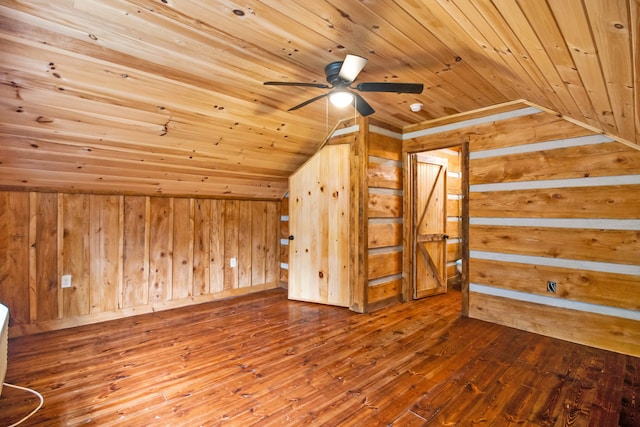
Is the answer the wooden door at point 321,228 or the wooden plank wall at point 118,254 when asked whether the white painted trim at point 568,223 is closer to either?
the wooden door at point 321,228

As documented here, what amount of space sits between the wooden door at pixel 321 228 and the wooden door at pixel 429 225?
1085 mm

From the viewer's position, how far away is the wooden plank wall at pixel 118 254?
2.94 metres

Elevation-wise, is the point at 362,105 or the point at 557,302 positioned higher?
the point at 362,105

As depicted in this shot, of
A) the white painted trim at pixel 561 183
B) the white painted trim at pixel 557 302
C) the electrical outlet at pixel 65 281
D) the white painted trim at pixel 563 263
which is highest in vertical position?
the white painted trim at pixel 561 183

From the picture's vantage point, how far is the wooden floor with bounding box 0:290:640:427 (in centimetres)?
180

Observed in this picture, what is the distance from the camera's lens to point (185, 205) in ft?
13.1

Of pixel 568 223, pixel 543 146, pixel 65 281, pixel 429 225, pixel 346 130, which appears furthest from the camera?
pixel 429 225

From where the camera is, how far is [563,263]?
2879 mm

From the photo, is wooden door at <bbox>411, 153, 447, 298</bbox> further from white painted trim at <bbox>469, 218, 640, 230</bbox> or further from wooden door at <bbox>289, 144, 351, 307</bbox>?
wooden door at <bbox>289, 144, 351, 307</bbox>

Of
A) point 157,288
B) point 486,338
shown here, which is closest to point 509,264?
point 486,338

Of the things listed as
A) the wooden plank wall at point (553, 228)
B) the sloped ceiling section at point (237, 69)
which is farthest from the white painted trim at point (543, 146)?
the sloped ceiling section at point (237, 69)

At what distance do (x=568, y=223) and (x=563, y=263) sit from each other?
39 cm

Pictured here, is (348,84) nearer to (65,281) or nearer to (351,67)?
(351,67)

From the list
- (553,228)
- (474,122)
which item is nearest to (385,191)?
(474,122)
